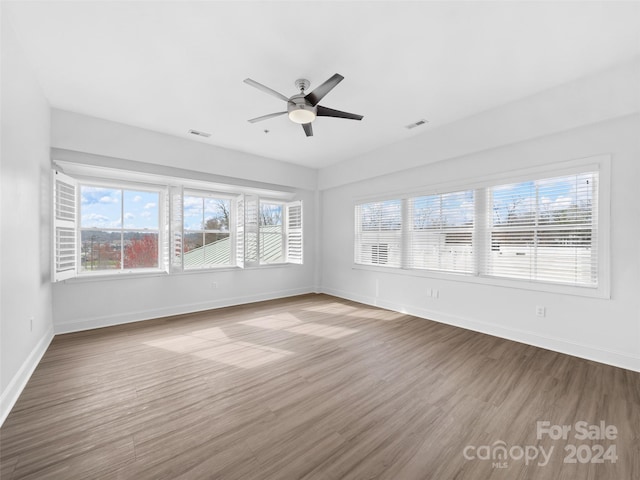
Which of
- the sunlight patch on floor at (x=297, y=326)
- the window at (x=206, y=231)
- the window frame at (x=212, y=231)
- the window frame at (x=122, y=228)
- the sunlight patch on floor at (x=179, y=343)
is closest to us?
the sunlight patch on floor at (x=179, y=343)

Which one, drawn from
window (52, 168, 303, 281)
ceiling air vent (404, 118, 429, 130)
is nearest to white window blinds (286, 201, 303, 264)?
window (52, 168, 303, 281)

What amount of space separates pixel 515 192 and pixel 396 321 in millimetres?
2391

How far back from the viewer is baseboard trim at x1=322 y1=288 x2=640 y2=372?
272 centimetres

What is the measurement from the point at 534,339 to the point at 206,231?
5.15m

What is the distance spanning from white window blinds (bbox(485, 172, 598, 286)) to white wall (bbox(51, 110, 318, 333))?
3725 mm

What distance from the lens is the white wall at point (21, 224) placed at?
200 centimetres

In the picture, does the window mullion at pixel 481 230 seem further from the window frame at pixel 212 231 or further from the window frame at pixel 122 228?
the window frame at pixel 122 228

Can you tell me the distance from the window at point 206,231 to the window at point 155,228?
0.02 metres

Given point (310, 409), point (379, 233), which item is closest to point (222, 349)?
point (310, 409)

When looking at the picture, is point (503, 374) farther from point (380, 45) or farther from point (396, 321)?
point (380, 45)

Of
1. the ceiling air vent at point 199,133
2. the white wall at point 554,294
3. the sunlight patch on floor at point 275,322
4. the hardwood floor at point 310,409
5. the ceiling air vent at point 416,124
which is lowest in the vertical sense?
the hardwood floor at point 310,409

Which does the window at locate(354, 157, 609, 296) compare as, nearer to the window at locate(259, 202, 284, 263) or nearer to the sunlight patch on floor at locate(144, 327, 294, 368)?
the window at locate(259, 202, 284, 263)

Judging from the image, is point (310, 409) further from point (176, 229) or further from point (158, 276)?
point (176, 229)

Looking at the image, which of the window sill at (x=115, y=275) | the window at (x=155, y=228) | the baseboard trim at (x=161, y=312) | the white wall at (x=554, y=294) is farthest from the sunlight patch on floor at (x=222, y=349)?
the white wall at (x=554, y=294)
